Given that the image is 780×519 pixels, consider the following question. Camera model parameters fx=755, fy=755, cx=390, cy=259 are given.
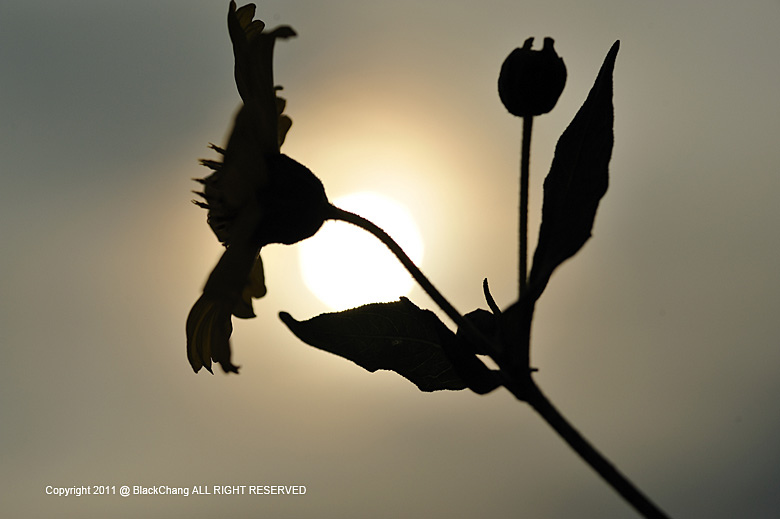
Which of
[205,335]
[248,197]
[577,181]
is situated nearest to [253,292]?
[205,335]

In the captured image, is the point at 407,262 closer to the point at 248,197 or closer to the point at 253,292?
the point at 248,197

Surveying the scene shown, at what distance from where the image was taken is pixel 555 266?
2.22ft

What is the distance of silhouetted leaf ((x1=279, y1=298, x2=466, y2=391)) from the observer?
79 centimetres

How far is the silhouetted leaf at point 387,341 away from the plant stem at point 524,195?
0.46ft

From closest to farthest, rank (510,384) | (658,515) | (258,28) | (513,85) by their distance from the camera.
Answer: (658,515) < (510,384) < (513,85) < (258,28)

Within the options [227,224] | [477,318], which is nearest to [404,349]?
[477,318]

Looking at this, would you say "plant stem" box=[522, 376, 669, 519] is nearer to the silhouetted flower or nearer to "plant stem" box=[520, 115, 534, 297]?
"plant stem" box=[520, 115, 534, 297]

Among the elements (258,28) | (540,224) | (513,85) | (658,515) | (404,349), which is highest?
(258,28)

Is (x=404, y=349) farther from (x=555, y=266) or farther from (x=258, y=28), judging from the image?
(x=258, y=28)

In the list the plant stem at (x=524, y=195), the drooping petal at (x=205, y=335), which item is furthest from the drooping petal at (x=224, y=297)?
the plant stem at (x=524, y=195)

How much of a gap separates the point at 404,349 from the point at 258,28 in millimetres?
531

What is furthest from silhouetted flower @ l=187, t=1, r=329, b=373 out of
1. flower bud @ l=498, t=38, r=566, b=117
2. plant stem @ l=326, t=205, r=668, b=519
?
flower bud @ l=498, t=38, r=566, b=117

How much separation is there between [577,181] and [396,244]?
0.18 meters

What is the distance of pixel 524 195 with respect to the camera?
2.52ft
